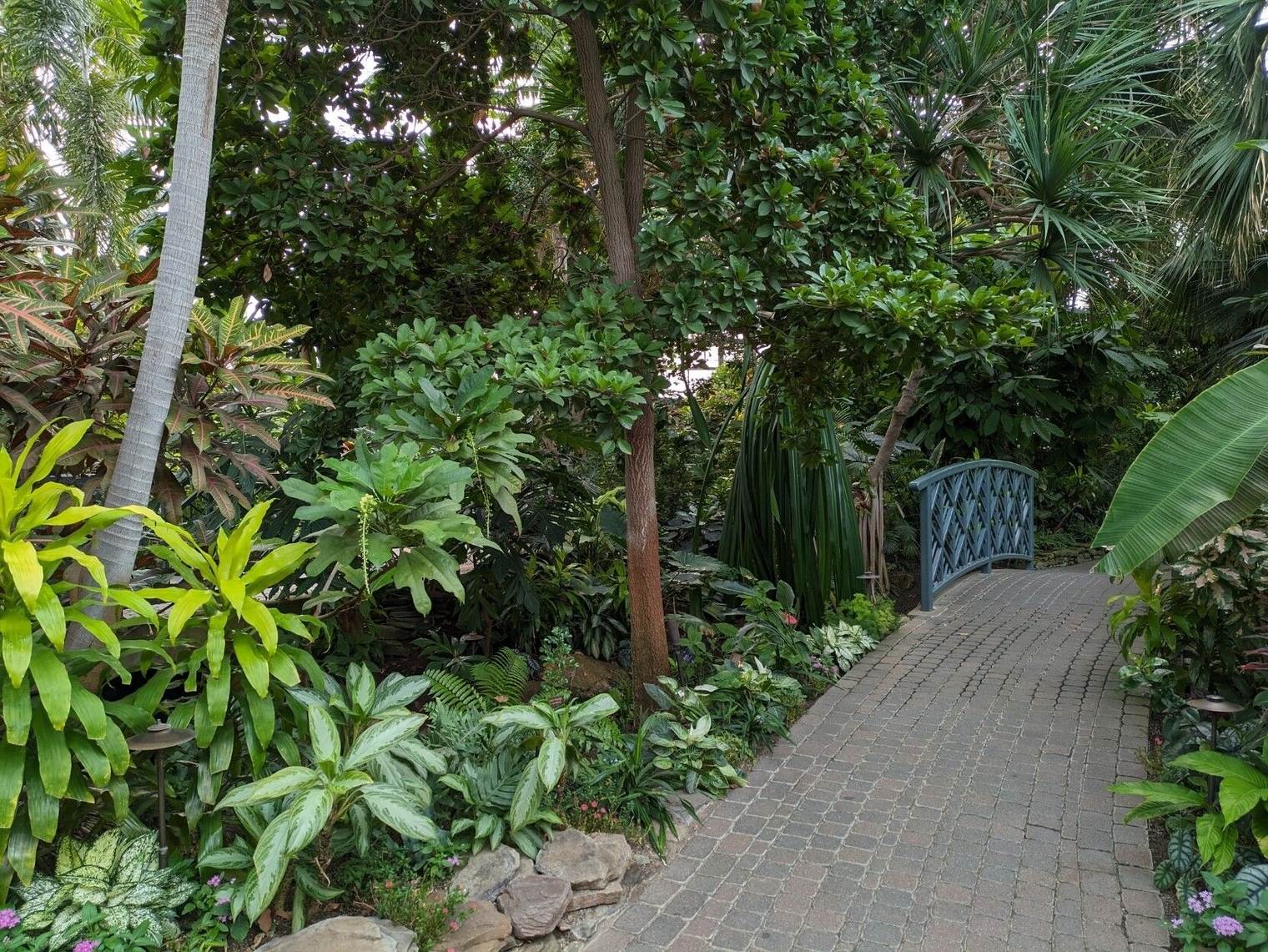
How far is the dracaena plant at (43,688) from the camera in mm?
2311

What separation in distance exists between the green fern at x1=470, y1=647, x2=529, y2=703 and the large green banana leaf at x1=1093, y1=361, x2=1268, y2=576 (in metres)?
2.74

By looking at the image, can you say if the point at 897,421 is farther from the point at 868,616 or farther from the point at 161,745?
the point at 161,745

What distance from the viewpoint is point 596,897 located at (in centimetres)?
303

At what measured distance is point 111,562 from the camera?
9.65ft

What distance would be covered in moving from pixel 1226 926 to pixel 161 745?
3.32m

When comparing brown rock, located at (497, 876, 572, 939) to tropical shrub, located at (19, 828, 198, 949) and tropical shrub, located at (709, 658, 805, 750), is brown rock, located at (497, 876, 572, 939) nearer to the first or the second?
tropical shrub, located at (19, 828, 198, 949)

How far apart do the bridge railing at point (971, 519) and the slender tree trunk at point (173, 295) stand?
5.82 meters

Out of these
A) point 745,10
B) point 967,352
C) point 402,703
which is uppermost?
point 745,10

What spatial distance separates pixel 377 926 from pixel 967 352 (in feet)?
11.7

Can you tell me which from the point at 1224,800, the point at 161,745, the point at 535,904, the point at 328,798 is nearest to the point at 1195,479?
the point at 1224,800

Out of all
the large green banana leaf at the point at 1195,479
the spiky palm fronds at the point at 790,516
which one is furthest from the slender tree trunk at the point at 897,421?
the large green banana leaf at the point at 1195,479

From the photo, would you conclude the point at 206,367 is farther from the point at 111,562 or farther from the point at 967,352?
the point at 967,352

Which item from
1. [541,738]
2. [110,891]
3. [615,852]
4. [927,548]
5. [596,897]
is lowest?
[596,897]

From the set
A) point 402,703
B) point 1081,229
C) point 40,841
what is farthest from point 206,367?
A: point 1081,229
